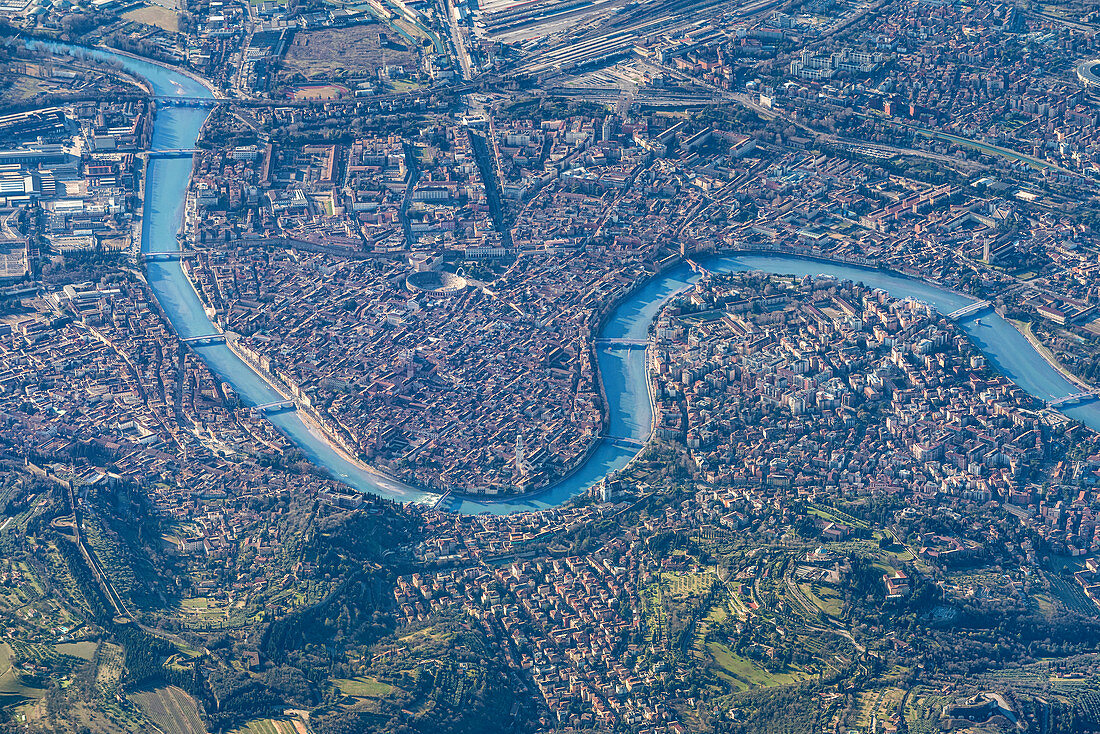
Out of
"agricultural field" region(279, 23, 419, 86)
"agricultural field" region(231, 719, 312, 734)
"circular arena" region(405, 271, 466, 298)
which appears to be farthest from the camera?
"agricultural field" region(279, 23, 419, 86)

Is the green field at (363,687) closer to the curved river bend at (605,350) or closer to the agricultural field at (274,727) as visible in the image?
the agricultural field at (274,727)

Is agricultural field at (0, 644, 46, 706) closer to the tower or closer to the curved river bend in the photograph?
the curved river bend

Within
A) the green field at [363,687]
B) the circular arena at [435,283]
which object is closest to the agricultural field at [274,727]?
the green field at [363,687]

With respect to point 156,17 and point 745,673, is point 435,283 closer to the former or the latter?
point 745,673

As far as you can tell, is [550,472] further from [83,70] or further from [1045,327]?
[83,70]

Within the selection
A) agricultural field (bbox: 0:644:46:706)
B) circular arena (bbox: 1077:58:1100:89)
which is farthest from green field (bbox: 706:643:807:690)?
circular arena (bbox: 1077:58:1100:89)

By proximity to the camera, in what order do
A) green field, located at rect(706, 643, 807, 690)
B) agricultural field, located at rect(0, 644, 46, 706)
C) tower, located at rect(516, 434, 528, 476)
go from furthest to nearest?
tower, located at rect(516, 434, 528, 476) < green field, located at rect(706, 643, 807, 690) < agricultural field, located at rect(0, 644, 46, 706)
